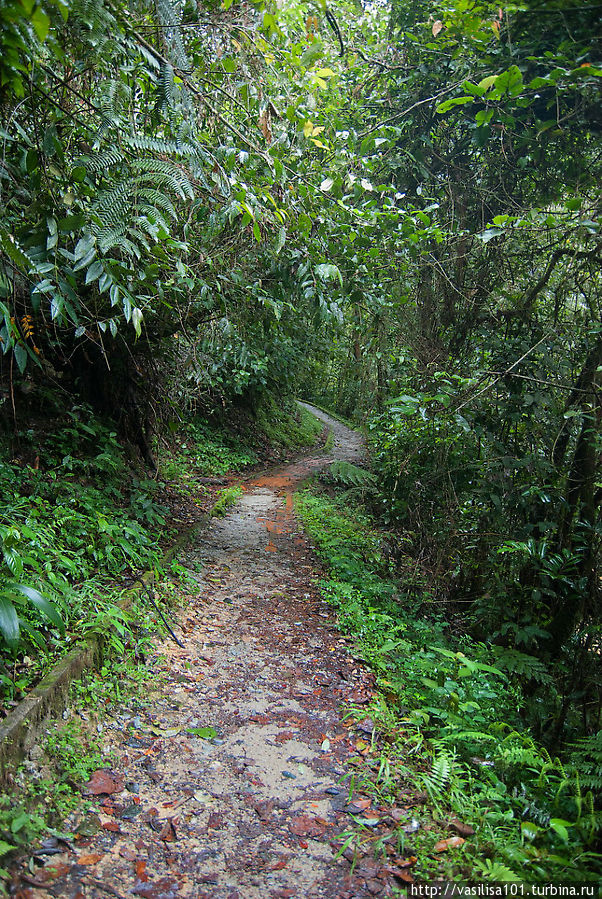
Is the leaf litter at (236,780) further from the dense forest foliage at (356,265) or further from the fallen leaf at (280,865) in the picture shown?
the dense forest foliage at (356,265)

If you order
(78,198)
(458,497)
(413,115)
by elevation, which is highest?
(413,115)

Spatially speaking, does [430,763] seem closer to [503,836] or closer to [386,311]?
[503,836]

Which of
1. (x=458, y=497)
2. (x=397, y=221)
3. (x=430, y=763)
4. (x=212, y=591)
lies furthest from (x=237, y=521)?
(x=430, y=763)

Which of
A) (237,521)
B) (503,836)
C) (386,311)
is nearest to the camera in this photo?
(503,836)

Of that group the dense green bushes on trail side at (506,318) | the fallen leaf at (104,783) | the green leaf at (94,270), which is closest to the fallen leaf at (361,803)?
the fallen leaf at (104,783)

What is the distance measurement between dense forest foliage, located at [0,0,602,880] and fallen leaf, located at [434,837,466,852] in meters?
0.37

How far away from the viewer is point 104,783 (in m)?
2.77

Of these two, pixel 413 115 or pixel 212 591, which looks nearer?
pixel 212 591

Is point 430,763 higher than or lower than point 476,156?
lower

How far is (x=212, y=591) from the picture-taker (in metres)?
Result: 5.59

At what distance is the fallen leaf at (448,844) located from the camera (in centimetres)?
247

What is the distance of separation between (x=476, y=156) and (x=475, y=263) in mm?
1431

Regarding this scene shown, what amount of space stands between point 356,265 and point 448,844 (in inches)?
178

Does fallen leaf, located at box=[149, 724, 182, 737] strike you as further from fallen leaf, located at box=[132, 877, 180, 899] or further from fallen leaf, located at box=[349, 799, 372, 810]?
fallen leaf, located at box=[349, 799, 372, 810]
